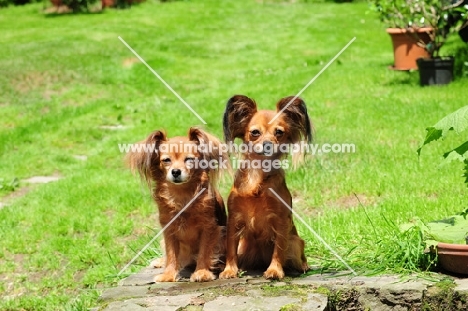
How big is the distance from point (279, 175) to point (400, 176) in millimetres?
3208

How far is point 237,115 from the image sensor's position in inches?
151

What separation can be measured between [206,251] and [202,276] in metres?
0.15

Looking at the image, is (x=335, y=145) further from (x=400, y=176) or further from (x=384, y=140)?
(x=400, y=176)

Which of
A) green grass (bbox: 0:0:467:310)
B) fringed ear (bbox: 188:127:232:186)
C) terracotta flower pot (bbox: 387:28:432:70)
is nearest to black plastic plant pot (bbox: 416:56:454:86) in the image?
green grass (bbox: 0:0:467:310)

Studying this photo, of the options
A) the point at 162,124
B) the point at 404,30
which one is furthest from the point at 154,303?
the point at 404,30

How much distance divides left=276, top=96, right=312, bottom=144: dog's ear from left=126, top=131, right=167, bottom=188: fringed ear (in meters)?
0.70

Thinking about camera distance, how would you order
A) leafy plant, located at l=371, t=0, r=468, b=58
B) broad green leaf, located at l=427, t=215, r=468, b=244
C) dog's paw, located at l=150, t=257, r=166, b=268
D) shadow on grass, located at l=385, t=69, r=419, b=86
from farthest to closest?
shadow on grass, located at l=385, t=69, r=419, b=86
leafy plant, located at l=371, t=0, r=468, b=58
dog's paw, located at l=150, t=257, r=166, b=268
broad green leaf, located at l=427, t=215, r=468, b=244

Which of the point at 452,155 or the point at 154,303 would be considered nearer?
the point at 154,303

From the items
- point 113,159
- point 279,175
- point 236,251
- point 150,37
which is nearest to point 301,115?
point 279,175

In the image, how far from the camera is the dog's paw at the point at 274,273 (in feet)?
12.7

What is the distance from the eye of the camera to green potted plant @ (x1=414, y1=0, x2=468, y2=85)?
10.9 metres

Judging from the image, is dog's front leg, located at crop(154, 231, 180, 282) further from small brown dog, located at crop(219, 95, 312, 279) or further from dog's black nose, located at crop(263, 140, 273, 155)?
dog's black nose, located at crop(263, 140, 273, 155)

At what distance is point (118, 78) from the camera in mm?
14656

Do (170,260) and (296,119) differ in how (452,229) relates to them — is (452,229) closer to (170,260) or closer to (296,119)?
(296,119)
